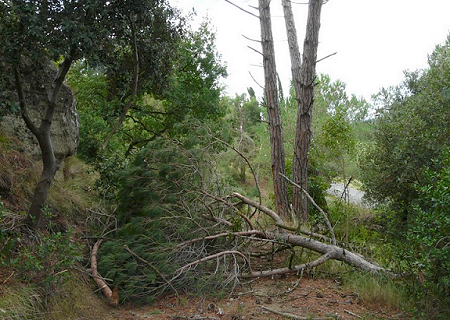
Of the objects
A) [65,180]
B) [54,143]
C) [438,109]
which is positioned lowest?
[65,180]

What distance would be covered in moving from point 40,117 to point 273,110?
5.31 metres

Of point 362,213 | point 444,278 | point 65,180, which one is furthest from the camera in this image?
point 362,213

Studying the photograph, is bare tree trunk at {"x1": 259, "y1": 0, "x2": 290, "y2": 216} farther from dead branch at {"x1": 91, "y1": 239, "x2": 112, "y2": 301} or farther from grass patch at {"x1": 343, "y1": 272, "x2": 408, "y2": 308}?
dead branch at {"x1": 91, "y1": 239, "x2": 112, "y2": 301}

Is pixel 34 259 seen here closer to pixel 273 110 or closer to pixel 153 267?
pixel 153 267

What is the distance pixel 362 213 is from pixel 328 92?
1193cm

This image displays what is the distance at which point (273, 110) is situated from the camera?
10625 millimetres

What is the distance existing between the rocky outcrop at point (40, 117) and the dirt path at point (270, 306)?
363 cm

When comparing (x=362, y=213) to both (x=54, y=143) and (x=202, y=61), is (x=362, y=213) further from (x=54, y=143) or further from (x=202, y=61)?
(x=54, y=143)

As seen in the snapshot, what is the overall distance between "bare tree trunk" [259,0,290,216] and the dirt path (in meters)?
3.82

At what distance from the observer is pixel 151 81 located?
8523 mm

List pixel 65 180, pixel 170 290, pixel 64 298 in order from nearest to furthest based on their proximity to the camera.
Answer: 1. pixel 64 298
2. pixel 170 290
3. pixel 65 180

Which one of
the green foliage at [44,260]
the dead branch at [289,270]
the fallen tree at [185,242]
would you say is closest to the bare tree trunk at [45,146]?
the green foliage at [44,260]

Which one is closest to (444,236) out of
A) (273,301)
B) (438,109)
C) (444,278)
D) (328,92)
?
(444,278)

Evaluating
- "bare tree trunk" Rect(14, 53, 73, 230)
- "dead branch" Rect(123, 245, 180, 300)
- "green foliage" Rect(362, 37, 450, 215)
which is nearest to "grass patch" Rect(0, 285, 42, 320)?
"bare tree trunk" Rect(14, 53, 73, 230)
